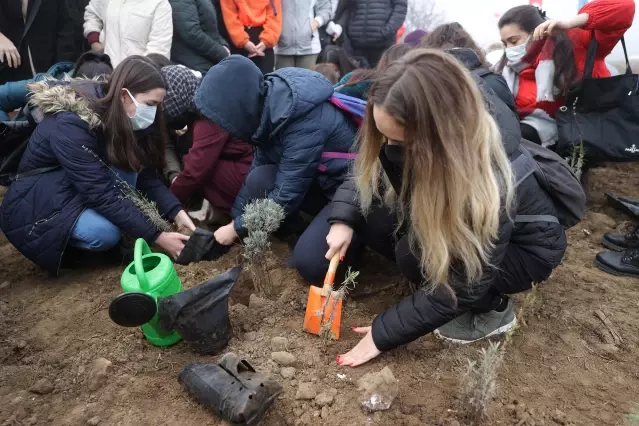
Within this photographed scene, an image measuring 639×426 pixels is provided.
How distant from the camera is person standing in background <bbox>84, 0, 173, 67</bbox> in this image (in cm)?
414

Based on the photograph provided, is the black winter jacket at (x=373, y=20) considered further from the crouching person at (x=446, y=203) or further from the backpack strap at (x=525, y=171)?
the backpack strap at (x=525, y=171)

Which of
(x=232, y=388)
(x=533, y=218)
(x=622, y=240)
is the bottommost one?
(x=622, y=240)

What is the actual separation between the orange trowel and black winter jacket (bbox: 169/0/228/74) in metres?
2.91

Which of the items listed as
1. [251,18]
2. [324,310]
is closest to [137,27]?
[251,18]

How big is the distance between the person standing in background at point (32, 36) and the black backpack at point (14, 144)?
1296 mm

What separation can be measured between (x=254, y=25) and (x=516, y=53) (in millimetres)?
2409

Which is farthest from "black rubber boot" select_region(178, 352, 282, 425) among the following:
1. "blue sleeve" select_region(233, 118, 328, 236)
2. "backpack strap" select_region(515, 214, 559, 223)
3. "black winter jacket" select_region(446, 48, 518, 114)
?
"black winter jacket" select_region(446, 48, 518, 114)

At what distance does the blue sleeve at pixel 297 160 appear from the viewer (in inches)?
104

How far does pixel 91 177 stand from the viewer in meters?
2.83

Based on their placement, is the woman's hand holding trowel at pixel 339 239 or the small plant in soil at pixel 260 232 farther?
the small plant in soil at pixel 260 232

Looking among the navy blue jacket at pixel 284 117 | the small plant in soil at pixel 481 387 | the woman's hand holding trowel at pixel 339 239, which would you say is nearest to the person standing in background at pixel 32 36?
the navy blue jacket at pixel 284 117

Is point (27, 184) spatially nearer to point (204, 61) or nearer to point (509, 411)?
point (204, 61)

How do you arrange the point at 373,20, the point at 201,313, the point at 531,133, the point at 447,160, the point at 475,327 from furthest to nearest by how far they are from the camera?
the point at 373,20 → the point at 531,133 → the point at 475,327 → the point at 201,313 → the point at 447,160

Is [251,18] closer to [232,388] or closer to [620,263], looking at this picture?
[620,263]
